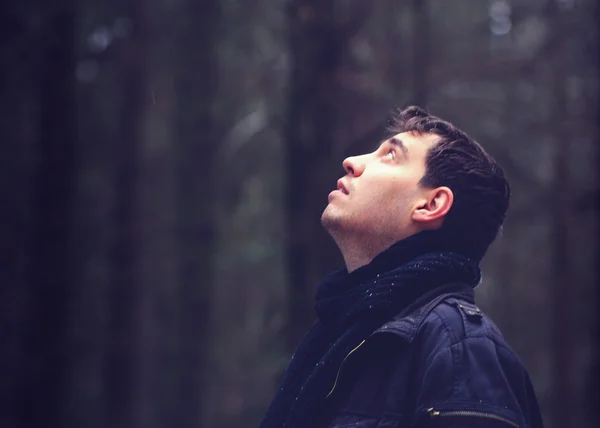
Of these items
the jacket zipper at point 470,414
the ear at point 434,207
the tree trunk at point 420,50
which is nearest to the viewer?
the jacket zipper at point 470,414

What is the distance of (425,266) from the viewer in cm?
264

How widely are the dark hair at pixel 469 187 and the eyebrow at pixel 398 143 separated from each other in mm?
94

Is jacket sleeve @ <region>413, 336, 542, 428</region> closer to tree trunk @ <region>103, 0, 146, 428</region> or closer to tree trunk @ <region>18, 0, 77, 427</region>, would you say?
tree trunk @ <region>18, 0, 77, 427</region>

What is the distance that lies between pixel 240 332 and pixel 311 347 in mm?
20739

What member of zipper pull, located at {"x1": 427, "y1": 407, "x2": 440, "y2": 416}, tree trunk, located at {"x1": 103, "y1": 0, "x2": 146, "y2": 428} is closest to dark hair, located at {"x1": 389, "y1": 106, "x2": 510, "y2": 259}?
zipper pull, located at {"x1": 427, "y1": 407, "x2": 440, "y2": 416}

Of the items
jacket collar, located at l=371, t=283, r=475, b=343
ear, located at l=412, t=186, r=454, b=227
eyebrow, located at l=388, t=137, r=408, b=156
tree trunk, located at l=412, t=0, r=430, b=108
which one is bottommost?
jacket collar, located at l=371, t=283, r=475, b=343

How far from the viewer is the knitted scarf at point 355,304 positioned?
→ 2.61 meters

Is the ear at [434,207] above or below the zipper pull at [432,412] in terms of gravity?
above

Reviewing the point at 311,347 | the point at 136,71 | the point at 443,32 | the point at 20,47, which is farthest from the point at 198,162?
the point at 311,347

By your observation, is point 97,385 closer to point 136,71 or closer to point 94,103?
point 94,103

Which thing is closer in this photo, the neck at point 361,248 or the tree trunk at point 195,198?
the neck at point 361,248

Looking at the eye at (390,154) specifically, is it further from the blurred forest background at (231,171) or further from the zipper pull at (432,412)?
the blurred forest background at (231,171)

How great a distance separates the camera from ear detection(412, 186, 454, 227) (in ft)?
9.20

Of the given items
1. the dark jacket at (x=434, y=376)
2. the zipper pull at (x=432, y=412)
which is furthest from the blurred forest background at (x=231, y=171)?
the zipper pull at (x=432, y=412)
